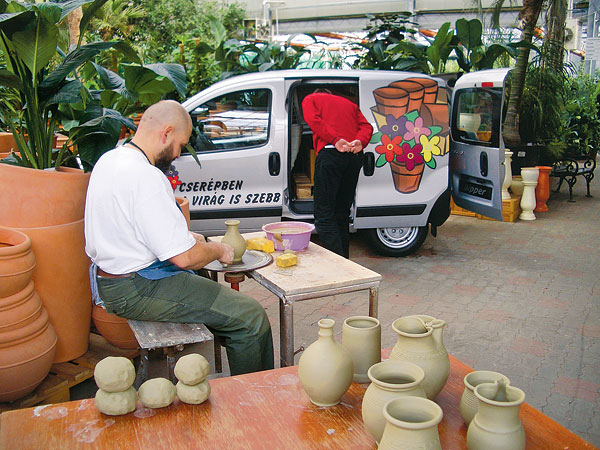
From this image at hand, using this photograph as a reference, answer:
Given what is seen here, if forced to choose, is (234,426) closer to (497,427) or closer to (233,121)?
(497,427)

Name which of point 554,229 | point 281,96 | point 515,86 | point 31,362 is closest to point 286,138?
point 281,96

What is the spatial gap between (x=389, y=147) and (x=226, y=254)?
325 cm

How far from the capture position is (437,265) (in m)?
6.09

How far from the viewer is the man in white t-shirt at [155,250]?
8.57 feet

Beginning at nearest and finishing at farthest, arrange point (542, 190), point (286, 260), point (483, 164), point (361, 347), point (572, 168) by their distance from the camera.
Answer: point (361, 347), point (286, 260), point (483, 164), point (542, 190), point (572, 168)

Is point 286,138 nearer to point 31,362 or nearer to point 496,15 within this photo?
point 31,362

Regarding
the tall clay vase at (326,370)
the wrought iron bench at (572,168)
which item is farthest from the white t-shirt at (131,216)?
the wrought iron bench at (572,168)

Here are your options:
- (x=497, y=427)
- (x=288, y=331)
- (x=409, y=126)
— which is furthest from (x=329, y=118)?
(x=497, y=427)

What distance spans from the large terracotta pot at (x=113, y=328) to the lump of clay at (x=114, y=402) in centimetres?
153

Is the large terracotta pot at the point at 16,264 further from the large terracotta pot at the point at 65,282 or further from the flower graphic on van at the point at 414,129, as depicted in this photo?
the flower graphic on van at the point at 414,129

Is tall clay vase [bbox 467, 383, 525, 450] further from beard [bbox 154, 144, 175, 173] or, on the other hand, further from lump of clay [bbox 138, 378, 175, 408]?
beard [bbox 154, 144, 175, 173]

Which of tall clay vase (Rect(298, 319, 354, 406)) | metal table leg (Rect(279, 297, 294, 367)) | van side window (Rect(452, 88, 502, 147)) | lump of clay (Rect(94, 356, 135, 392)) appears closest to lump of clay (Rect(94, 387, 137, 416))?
lump of clay (Rect(94, 356, 135, 392))

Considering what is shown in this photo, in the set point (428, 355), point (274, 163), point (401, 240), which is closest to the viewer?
point (428, 355)

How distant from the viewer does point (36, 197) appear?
3035 mm
